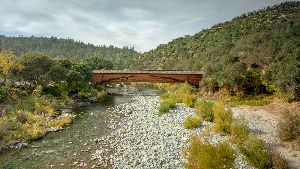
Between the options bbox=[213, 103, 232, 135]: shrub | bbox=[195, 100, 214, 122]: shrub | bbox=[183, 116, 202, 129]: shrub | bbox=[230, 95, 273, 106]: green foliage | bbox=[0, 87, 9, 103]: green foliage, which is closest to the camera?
bbox=[213, 103, 232, 135]: shrub

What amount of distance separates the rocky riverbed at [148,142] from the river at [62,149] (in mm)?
983

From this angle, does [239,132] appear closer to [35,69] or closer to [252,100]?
[252,100]

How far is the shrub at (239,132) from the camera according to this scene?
74.3ft

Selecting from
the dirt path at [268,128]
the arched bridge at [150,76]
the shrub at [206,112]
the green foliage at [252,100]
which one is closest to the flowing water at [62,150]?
the shrub at [206,112]

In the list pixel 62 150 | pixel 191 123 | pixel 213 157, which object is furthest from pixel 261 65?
pixel 213 157

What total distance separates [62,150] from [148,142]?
21.3ft

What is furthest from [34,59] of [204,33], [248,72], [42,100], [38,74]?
[204,33]

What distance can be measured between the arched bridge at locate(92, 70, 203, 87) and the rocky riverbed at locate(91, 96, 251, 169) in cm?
2314

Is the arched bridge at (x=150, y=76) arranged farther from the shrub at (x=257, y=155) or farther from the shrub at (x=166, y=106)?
the shrub at (x=257, y=155)

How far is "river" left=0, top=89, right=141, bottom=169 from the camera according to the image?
70.7 ft

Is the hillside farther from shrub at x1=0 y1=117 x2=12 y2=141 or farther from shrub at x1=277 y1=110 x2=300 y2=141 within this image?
shrub at x1=0 y1=117 x2=12 y2=141

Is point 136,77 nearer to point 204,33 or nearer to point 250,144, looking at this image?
point 250,144

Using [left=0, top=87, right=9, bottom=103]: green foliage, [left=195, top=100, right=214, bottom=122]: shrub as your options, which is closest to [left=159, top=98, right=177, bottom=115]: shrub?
[left=195, top=100, right=214, bottom=122]: shrub

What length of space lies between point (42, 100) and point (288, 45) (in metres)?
32.5
